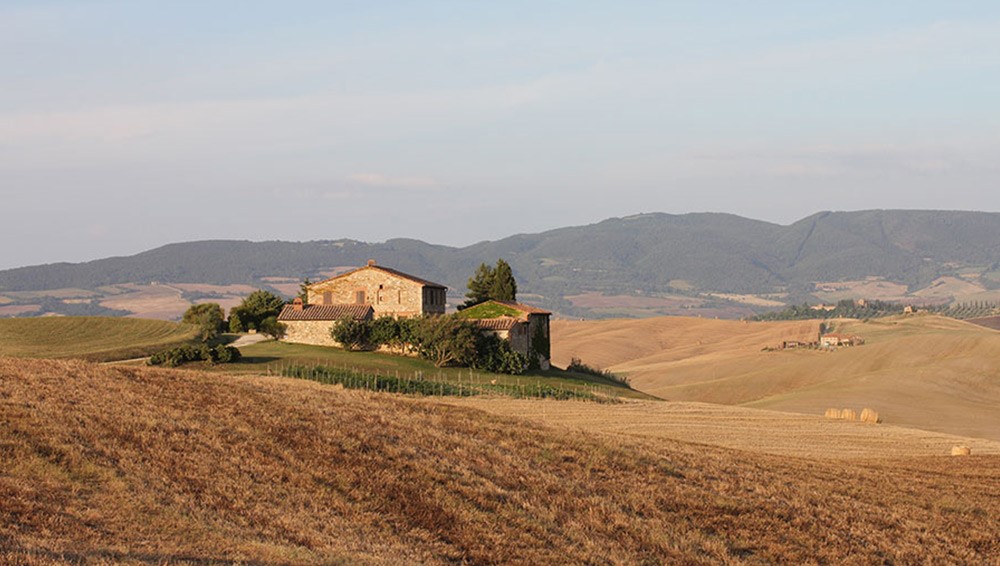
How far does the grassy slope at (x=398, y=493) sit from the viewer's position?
18.6 m

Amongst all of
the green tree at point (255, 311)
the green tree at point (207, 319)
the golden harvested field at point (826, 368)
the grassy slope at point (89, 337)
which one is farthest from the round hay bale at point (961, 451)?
the green tree at point (255, 311)

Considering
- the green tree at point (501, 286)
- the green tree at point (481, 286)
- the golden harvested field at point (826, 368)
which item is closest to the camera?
the golden harvested field at point (826, 368)

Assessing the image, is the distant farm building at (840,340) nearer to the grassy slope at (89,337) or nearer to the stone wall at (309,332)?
the stone wall at (309,332)

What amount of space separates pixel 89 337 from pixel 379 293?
20.0m

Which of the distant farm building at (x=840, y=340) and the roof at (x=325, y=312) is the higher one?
the roof at (x=325, y=312)

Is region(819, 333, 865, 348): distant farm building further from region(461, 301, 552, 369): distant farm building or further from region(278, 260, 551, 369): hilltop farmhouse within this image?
region(278, 260, 551, 369): hilltop farmhouse

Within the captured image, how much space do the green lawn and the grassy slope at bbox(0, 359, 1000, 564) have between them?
1185 inches

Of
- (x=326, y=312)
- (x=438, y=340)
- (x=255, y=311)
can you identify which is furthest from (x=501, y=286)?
(x=438, y=340)

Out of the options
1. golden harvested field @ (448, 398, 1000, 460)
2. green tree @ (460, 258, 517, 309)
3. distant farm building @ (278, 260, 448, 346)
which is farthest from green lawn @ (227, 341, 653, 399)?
green tree @ (460, 258, 517, 309)

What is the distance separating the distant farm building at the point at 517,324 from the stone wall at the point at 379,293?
328 cm

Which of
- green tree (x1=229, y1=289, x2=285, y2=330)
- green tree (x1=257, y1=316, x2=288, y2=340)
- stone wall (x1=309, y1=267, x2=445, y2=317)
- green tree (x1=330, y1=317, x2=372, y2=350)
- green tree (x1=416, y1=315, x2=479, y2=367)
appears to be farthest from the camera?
green tree (x1=229, y1=289, x2=285, y2=330)

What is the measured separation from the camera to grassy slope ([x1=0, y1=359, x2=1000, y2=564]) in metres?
18.6

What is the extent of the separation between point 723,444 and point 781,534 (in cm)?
1785

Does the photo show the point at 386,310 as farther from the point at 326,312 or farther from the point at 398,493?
the point at 398,493
